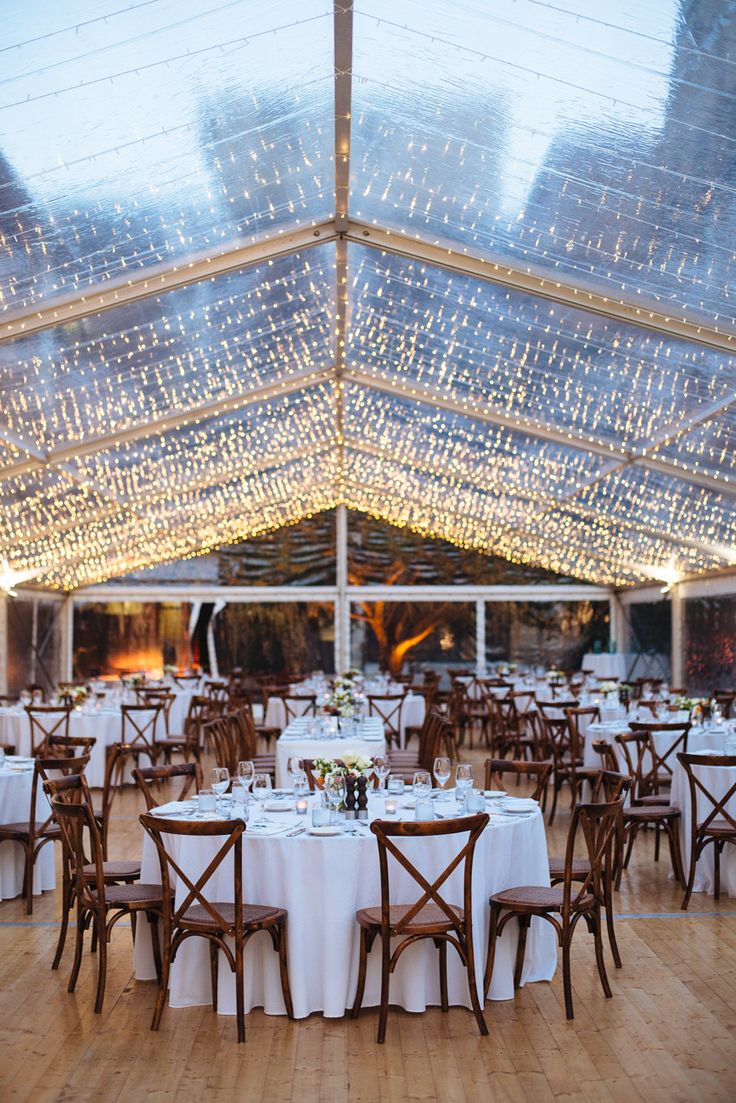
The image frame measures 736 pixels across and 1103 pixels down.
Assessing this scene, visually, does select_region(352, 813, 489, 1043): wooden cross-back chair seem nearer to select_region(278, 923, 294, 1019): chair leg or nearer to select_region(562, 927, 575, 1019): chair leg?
select_region(278, 923, 294, 1019): chair leg

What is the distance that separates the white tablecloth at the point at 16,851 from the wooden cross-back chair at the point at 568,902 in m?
3.20

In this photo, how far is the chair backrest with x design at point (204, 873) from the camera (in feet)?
14.4

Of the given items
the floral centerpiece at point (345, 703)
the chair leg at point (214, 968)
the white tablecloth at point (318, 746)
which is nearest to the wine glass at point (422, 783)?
the chair leg at point (214, 968)

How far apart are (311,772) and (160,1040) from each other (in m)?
2.08

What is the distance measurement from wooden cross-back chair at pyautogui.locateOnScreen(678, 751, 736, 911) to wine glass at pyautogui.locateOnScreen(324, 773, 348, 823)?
224 cm

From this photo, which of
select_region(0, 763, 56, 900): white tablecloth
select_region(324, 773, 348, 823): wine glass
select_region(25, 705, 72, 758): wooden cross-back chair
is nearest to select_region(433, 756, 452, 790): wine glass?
select_region(324, 773, 348, 823): wine glass

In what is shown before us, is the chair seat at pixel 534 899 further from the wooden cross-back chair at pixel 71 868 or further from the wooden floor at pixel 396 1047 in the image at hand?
the wooden cross-back chair at pixel 71 868

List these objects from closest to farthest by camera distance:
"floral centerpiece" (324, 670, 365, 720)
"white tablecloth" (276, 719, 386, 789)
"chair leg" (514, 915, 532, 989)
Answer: "chair leg" (514, 915, 532, 989) → "white tablecloth" (276, 719, 386, 789) → "floral centerpiece" (324, 670, 365, 720)

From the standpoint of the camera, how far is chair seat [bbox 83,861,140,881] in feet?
17.4

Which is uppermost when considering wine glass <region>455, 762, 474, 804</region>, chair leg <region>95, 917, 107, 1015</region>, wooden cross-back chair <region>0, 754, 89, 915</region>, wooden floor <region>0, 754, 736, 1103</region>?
wine glass <region>455, 762, 474, 804</region>

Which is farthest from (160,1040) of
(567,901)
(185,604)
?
(185,604)

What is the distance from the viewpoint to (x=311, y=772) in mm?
6340

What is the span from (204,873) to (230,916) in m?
0.24

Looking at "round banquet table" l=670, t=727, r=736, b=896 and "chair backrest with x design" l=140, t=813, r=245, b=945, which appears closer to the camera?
"chair backrest with x design" l=140, t=813, r=245, b=945
